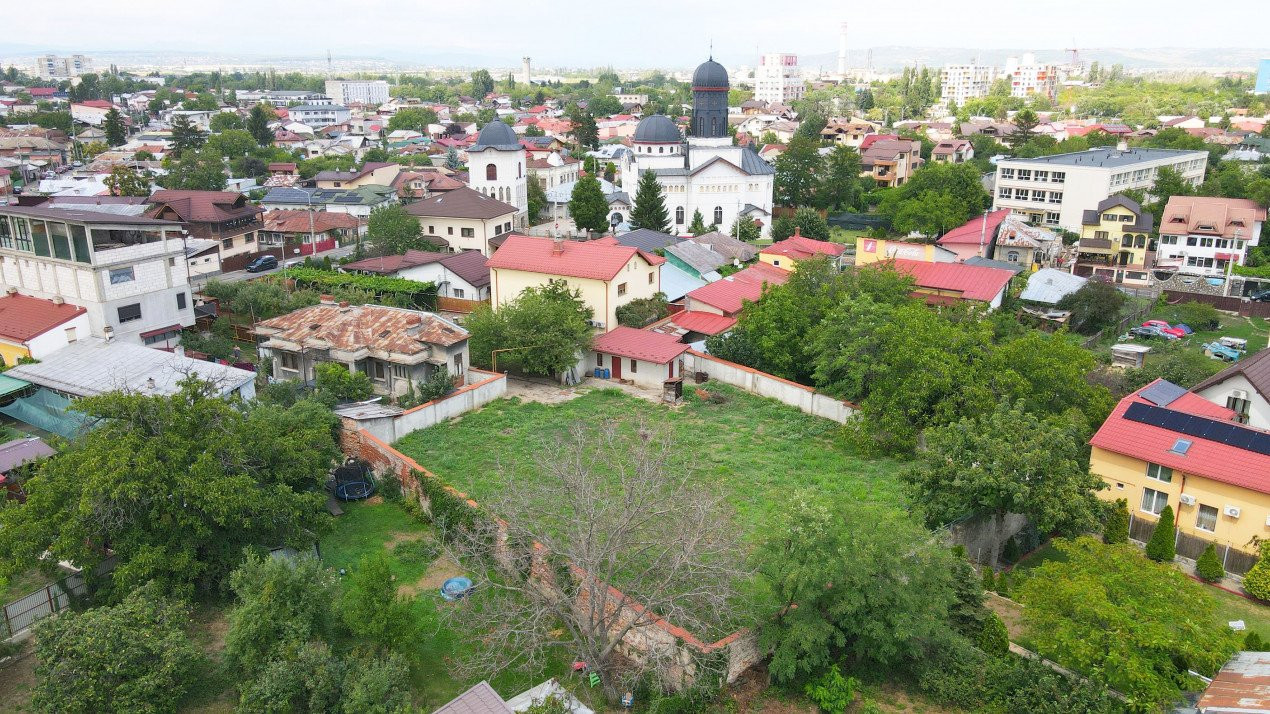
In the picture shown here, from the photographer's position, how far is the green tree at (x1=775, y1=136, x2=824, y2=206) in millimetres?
66125

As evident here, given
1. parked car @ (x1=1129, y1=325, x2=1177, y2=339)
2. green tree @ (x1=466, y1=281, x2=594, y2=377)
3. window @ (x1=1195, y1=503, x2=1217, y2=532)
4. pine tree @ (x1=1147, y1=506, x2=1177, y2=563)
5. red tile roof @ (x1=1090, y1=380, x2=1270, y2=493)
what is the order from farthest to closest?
parked car @ (x1=1129, y1=325, x2=1177, y2=339), green tree @ (x1=466, y1=281, x2=594, y2=377), window @ (x1=1195, y1=503, x2=1217, y2=532), pine tree @ (x1=1147, y1=506, x2=1177, y2=563), red tile roof @ (x1=1090, y1=380, x2=1270, y2=493)

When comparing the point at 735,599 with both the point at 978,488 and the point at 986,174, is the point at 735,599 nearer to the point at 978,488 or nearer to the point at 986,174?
the point at 978,488

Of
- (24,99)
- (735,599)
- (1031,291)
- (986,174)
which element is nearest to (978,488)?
(735,599)

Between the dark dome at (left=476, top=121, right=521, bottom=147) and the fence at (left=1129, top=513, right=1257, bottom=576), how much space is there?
44628 millimetres

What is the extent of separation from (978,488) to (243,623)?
1476 cm

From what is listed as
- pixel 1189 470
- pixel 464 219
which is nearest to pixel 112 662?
pixel 1189 470

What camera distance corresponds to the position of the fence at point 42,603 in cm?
1589

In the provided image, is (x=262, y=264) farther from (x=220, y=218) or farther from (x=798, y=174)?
(x=798, y=174)

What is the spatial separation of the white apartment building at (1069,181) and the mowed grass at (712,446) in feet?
118

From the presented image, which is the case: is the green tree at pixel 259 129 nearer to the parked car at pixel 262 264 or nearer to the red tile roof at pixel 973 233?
the parked car at pixel 262 264

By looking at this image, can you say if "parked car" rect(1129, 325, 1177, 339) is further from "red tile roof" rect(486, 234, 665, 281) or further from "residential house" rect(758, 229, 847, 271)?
"red tile roof" rect(486, 234, 665, 281)

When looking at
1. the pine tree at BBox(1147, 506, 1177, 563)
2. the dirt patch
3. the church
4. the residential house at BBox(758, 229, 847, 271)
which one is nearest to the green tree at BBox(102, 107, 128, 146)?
the church

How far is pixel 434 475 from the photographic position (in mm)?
21891

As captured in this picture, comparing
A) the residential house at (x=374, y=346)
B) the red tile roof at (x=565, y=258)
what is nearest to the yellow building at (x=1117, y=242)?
the red tile roof at (x=565, y=258)
